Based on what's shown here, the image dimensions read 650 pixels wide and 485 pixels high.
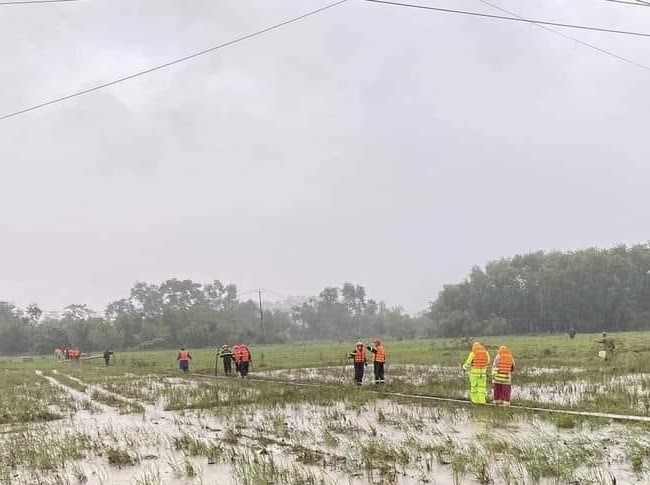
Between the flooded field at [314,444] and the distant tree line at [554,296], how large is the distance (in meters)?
78.1

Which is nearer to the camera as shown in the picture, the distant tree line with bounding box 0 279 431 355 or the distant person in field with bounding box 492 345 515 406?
the distant person in field with bounding box 492 345 515 406

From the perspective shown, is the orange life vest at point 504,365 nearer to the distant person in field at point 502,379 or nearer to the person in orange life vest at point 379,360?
the distant person in field at point 502,379

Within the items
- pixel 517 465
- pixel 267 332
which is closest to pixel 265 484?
pixel 517 465

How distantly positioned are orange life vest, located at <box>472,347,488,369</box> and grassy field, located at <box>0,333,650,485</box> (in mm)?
1028

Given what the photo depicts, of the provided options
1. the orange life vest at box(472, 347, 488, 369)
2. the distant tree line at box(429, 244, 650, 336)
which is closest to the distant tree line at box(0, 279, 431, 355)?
the distant tree line at box(429, 244, 650, 336)

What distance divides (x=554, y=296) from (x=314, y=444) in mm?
88608

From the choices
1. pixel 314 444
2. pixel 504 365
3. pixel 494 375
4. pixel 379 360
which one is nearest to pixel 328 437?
pixel 314 444

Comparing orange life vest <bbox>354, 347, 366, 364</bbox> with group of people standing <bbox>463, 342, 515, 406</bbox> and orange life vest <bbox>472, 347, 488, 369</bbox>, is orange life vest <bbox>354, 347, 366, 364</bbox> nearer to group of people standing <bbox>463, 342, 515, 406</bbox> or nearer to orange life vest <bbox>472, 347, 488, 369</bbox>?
group of people standing <bbox>463, 342, 515, 406</bbox>

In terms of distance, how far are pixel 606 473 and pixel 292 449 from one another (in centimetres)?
439

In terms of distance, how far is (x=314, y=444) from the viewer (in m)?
10.2

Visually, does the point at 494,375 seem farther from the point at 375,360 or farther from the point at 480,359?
the point at 375,360

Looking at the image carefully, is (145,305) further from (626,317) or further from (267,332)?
(626,317)

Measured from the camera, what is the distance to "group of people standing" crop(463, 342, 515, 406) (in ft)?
44.5

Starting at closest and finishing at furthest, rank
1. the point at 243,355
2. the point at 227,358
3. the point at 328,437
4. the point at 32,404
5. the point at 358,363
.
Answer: the point at 328,437, the point at 32,404, the point at 358,363, the point at 243,355, the point at 227,358
